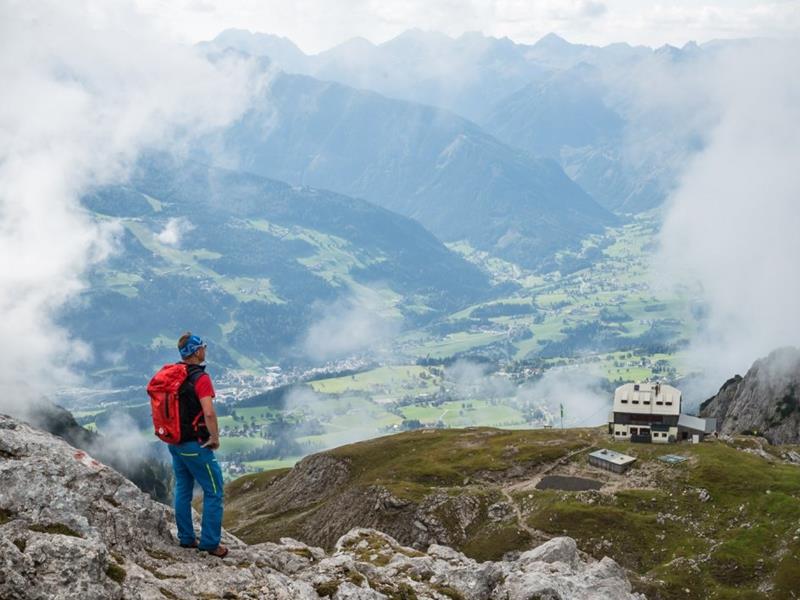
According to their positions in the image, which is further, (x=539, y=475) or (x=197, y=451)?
(x=539, y=475)

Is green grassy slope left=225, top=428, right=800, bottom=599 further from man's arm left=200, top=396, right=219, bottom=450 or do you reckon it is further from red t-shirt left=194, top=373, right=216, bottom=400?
red t-shirt left=194, top=373, right=216, bottom=400

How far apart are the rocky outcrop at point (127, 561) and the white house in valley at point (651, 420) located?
96.8m

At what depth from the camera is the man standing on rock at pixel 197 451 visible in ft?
92.1

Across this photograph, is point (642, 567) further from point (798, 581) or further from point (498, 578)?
point (498, 578)

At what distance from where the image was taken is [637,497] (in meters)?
97.4

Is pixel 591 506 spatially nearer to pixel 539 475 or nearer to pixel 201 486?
pixel 539 475

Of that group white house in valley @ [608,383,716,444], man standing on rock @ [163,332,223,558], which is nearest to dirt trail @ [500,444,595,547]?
white house in valley @ [608,383,716,444]

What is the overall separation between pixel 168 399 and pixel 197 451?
86.1 inches

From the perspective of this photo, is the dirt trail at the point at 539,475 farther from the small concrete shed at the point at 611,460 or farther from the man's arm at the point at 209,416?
the man's arm at the point at 209,416

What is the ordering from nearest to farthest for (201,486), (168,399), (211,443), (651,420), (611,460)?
(168,399) → (211,443) → (201,486) → (611,460) → (651,420)

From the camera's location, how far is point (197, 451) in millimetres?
28656

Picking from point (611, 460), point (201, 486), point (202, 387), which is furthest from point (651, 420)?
point (202, 387)

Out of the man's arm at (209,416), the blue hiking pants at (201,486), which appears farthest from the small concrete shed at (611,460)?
the man's arm at (209,416)

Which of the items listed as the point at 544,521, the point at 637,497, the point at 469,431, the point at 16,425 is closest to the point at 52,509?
the point at 16,425
